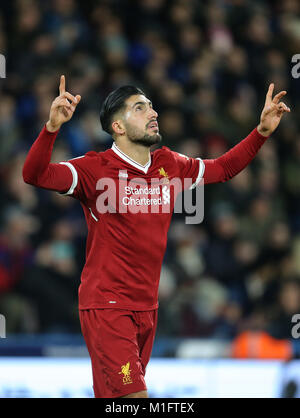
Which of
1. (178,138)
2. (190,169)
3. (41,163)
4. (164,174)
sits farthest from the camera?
(178,138)

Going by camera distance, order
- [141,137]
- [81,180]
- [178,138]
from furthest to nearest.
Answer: [178,138] < [141,137] < [81,180]

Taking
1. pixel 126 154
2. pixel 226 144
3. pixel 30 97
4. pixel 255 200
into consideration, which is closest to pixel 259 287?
pixel 255 200

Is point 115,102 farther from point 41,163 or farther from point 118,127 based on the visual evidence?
point 41,163

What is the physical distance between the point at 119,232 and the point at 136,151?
0.55 meters

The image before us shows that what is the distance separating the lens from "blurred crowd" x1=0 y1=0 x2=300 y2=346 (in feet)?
26.6

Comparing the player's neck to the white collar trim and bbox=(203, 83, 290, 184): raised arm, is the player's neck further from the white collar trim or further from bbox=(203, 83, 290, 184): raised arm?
bbox=(203, 83, 290, 184): raised arm

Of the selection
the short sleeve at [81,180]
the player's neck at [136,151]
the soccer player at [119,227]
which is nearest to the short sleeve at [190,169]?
the soccer player at [119,227]

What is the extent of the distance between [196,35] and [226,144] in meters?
1.90

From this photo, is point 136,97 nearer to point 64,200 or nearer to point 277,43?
point 64,200

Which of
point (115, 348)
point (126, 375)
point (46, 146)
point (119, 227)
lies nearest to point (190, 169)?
point (119, 227)

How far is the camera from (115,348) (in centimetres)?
460

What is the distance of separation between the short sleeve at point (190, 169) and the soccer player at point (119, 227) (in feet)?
0.48

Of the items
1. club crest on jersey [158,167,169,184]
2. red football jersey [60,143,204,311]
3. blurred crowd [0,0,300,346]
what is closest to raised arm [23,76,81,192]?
red football jersey [60,143,204,311]

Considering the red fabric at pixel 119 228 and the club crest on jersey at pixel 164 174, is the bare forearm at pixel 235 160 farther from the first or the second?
the red fabric at pixel 119 228
